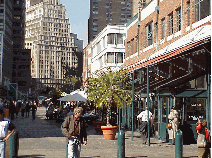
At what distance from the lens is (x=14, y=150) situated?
1203 centimetres

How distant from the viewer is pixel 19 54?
6275 inches

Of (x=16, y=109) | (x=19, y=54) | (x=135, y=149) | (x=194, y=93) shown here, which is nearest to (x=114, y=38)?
(x=16, y=109)

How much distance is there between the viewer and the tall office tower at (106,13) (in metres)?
161

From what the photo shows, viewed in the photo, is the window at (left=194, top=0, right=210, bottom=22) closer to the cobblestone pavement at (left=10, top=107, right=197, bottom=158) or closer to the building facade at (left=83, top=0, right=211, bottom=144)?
the building facade at (left=83, top=0, right=211, bottom=144)

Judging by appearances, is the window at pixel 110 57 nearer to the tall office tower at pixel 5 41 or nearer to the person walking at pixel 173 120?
the person walking at pixel 173 120

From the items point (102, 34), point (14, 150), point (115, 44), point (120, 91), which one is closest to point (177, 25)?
point (120, 91)

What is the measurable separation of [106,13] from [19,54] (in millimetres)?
36914

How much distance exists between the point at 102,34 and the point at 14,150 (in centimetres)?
5544

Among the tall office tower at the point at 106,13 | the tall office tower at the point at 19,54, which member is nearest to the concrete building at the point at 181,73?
the tall office tower at the point at 106,13

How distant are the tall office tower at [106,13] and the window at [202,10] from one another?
139 m

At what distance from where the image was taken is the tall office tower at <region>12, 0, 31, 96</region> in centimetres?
15875

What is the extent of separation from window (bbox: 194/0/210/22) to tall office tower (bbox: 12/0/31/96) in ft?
460

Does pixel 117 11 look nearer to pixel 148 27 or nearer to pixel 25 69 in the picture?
pixel 25 69

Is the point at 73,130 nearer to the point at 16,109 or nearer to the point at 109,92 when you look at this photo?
the point at 109,92
